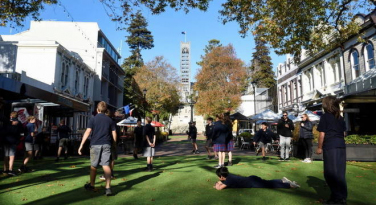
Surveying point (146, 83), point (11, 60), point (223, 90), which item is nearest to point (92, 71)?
point (146, 83)

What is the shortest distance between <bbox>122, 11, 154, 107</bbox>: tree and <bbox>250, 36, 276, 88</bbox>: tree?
74.0 ft

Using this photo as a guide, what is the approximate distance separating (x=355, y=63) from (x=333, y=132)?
19.5m

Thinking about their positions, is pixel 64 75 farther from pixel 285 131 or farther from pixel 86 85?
pixel 285 131

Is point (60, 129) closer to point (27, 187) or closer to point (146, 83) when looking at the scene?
point (27, 187)

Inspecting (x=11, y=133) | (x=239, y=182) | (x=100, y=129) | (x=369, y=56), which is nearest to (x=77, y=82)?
(x=11, y=133)

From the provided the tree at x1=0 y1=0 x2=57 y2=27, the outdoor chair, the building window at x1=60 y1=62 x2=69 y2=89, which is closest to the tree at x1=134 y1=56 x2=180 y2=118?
the building window at x1=60 y1=62 x2=69 y2=89

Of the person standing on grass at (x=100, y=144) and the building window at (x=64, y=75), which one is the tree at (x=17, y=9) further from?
the building window at (x=64, y=75)

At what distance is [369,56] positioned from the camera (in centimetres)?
1923

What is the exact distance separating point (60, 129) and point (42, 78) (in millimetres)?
13557

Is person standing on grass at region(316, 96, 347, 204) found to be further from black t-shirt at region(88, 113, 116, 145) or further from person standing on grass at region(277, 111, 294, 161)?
person standing on grass at region(277, 111, 294, 161)

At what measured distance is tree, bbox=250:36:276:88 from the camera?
57.5m

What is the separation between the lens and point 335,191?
14.4 ft

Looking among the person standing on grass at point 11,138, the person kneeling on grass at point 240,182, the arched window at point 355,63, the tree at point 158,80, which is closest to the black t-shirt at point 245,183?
the person kneeling on grass at point 240,182

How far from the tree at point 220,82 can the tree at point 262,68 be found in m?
21.0
